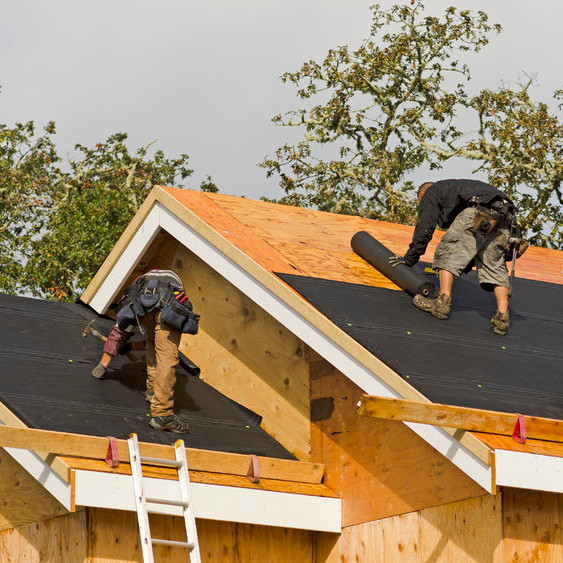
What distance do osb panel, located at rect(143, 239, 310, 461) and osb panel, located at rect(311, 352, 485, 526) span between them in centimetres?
25

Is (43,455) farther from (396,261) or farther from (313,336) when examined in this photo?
(396,261)

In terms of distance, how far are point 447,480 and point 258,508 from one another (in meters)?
1.55

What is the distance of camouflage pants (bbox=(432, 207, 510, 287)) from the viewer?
9320 mm

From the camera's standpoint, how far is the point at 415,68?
26453 mm

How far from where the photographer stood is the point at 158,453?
789cm

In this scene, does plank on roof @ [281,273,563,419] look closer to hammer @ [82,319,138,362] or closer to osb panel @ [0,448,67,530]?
hammer @ [82,319,138,362]

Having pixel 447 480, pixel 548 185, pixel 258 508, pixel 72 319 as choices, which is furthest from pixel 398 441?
pixel 548 185

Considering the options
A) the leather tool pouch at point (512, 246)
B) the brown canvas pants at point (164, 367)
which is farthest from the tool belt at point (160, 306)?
the leather tool pouch at point (512, 246)

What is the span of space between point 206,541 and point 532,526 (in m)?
2.63

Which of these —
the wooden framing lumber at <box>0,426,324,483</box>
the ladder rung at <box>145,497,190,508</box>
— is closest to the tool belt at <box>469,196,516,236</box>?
the wooden framing lumber at <box>0,426,324,483</box>

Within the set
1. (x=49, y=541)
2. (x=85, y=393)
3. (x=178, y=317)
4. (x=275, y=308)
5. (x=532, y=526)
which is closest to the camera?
(x=532, y=526)

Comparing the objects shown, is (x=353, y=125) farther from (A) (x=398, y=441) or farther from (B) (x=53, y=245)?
(A) (x=398, y=441)

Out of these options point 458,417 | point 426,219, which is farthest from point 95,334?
point 458,417

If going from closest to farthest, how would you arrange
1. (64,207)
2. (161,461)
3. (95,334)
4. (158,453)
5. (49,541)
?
(161,461), (158,453), (49,541), (95,334), (64,207)
